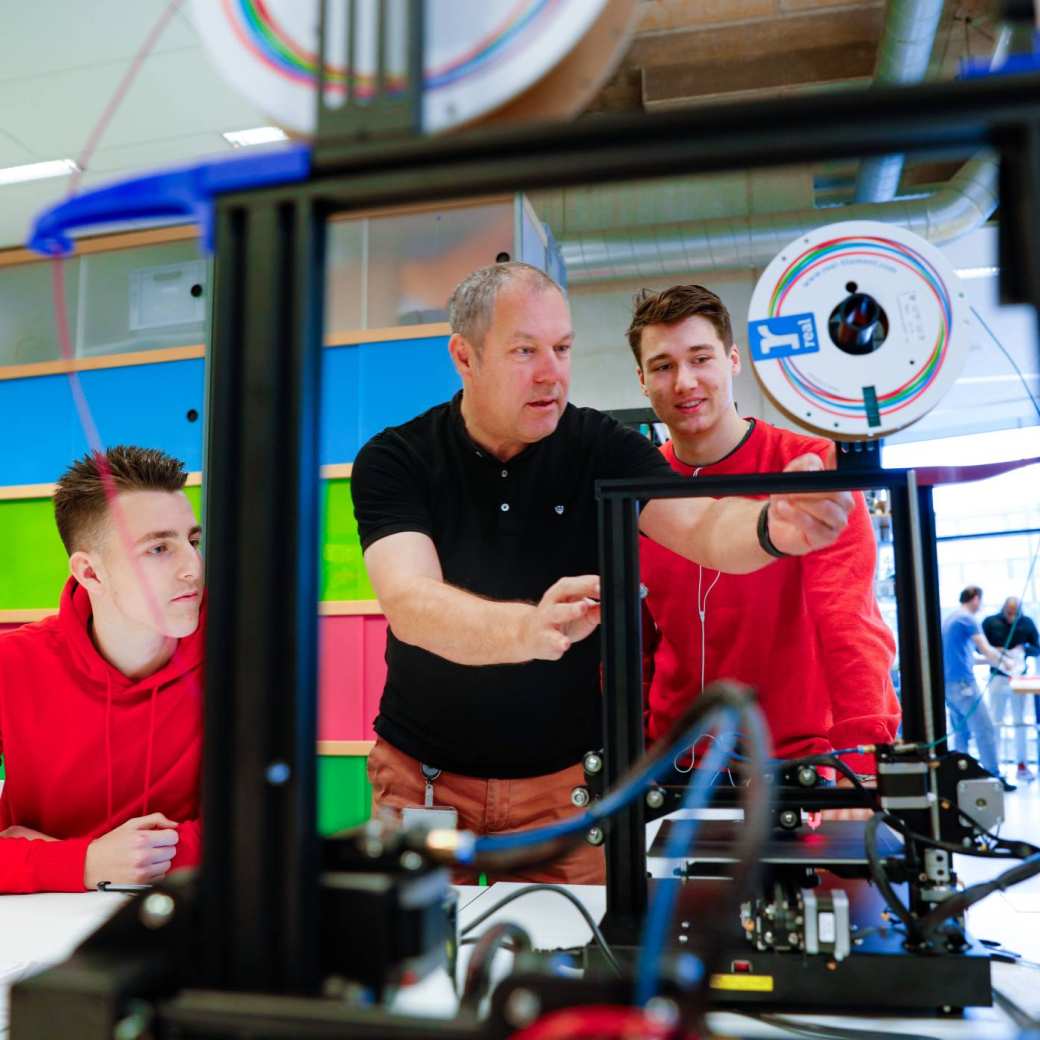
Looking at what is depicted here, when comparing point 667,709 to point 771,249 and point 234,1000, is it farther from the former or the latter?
point 771,249

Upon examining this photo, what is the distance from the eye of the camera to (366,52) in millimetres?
475

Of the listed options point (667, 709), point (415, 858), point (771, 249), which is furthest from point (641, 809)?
point (771, 249)

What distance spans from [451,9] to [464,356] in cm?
132

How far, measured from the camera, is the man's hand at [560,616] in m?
1.11

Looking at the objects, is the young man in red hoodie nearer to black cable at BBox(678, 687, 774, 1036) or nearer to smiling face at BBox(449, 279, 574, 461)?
smiling face at BBox(449, 279, 574, 461)

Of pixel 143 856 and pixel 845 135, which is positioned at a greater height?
pixel 845 135

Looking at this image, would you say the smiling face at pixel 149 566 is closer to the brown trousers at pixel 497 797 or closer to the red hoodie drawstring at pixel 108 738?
the red hoodie drawstring at pixel 108 738

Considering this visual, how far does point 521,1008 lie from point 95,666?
1.26 metres

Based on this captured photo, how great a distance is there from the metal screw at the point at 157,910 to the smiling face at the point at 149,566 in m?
1.07

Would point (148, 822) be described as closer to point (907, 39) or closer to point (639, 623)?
point (639, 623)

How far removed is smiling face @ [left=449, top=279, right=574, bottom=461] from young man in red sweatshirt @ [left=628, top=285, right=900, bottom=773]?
182 mm

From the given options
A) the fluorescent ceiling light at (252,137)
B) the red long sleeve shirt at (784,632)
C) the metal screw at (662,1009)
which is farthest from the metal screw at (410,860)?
the fluorescent ceiling light at (252,137)

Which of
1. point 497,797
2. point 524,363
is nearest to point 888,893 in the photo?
point 497,797

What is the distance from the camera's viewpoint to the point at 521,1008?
1.26 ft
